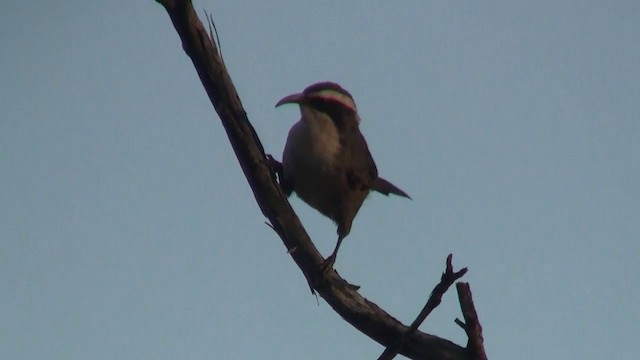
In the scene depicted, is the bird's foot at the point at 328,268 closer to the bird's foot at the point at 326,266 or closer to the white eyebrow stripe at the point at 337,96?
the bird's foot at the point at 326,266

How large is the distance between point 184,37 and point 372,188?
1.66 meters

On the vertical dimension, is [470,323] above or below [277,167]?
below

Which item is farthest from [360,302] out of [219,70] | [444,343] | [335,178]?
[219,70]

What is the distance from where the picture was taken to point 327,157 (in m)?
3.97

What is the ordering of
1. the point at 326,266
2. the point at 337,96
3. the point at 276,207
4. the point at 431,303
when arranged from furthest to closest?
the point at 337,96, the point at 326,266, the point at 276,207, the point at 431,303

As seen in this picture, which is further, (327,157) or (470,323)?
(327,157)

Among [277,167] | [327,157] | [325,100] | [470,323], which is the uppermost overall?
[325,100]

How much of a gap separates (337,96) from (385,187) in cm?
75

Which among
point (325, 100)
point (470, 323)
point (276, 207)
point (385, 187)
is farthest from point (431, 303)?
point (385, 187)

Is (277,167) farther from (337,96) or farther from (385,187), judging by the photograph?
(385,187)

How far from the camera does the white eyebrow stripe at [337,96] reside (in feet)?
13.3

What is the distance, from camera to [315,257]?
3375mm

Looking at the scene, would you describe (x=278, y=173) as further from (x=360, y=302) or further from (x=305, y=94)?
(x=360, y=302)

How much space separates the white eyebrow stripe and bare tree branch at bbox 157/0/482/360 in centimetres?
87
